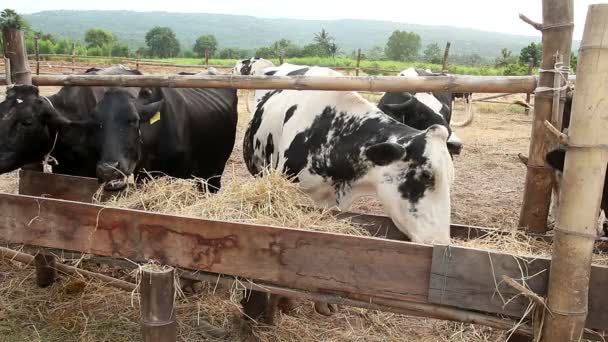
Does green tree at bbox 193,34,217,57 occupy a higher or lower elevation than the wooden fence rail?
higher

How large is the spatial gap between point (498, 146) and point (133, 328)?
10062 millimetres

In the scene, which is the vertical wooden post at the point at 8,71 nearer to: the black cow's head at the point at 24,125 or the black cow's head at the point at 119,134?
the black cow's head at the point at 24,125

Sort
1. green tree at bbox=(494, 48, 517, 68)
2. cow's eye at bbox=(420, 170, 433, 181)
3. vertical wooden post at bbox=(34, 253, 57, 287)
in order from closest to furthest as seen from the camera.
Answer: cow's eye at bbox=(420, 170, 433, 181) → vertical wooden post at bbox=(34, 253, 57, 287) → green tree at bbox=(494, 48, 517, 68)

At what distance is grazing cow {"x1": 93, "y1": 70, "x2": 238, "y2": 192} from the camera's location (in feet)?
13.7

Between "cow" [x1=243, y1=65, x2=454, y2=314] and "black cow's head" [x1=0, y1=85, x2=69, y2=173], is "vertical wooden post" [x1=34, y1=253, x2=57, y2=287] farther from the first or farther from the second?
"cow" [x1=243, y1=65, x2=454, y2=314]

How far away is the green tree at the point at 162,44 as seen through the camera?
360 ft

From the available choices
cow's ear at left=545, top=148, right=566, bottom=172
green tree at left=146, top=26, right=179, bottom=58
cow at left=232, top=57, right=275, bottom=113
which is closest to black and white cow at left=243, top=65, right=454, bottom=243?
cow's ear at left=545, top=148, right=566, bottom=172

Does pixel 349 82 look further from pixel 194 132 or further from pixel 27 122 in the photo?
pixel 194 132

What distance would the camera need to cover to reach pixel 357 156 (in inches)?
153

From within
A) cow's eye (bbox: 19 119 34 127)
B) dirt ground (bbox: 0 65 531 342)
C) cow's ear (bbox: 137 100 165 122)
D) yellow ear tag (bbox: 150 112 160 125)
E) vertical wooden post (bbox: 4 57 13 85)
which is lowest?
dirt ground (bbox: 0 65 531 342)

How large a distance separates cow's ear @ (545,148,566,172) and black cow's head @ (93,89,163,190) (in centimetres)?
268

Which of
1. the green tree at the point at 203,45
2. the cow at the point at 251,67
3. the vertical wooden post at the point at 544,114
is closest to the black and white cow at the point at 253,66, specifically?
the cow at the point at 251,67

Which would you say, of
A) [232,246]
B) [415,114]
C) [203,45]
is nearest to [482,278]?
[232,246]

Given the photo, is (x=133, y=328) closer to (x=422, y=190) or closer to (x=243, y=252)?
(x=243, y=252)
